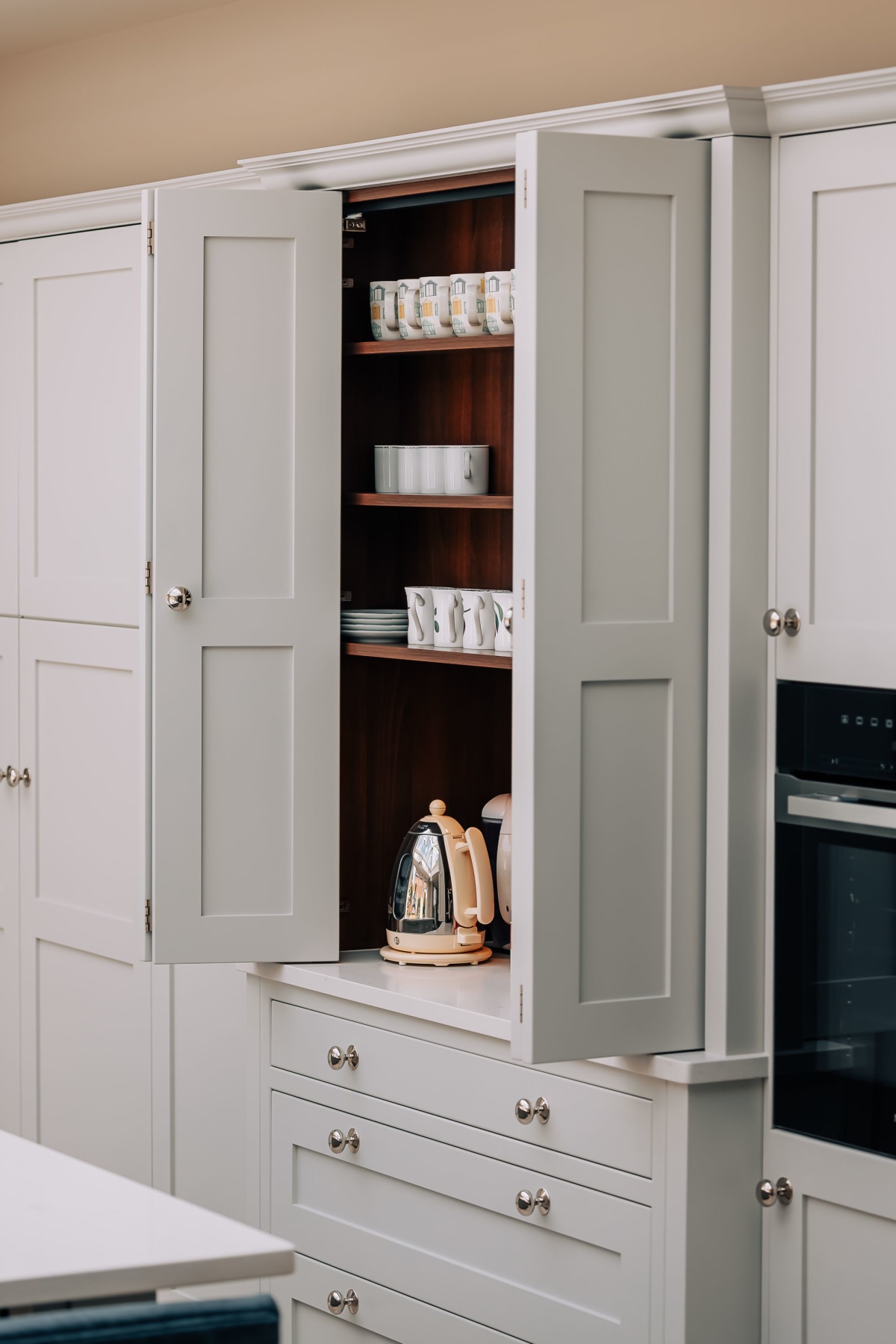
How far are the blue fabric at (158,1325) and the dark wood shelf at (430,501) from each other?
61.3 inches

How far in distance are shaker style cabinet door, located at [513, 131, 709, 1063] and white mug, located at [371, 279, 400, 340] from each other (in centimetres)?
56

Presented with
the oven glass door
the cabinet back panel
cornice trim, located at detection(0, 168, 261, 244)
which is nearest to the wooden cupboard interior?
the cabinet back panel

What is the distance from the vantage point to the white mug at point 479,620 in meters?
2.63

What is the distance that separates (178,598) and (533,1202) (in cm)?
111

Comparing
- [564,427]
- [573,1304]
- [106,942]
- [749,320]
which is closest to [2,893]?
[106,942]

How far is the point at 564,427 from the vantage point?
219cm

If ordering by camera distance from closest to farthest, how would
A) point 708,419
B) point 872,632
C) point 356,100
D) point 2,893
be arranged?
point 872,632 < point 708,419 < point 356,100 < point 2,893

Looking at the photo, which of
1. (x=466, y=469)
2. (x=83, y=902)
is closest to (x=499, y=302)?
(x=466, y=469)

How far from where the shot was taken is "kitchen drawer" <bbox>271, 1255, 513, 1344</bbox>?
2467mm

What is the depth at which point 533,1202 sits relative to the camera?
2.36 m

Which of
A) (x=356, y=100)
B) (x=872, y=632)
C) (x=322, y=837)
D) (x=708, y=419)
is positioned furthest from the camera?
(x=356, y=100)

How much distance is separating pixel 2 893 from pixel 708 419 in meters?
2.07

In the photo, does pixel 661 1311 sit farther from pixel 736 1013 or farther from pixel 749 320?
pixel 749 320

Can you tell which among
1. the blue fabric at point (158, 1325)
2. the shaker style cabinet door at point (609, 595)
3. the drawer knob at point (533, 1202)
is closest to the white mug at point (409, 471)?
the shaker style cabinet door at point (609, 595)
